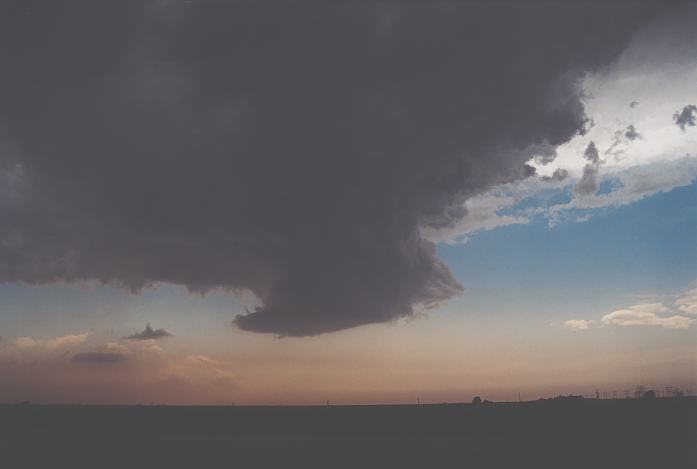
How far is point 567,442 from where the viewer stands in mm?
72688

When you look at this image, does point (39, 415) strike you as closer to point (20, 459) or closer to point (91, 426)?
point (91, 426)

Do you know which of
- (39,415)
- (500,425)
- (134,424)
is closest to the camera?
(500,425)

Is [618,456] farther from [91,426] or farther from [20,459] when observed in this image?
[91,426]

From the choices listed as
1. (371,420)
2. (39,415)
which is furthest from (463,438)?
(39,415)

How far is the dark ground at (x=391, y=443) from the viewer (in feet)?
183

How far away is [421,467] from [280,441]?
32.2m

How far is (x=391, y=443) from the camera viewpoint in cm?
7438

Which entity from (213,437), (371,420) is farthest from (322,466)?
(371,420)

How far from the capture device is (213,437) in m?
Answer: 87.0

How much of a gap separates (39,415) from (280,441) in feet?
353

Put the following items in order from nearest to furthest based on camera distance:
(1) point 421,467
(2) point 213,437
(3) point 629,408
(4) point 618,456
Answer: (1) point 421,467, (4) point 618,456, (2) point 213,437, (3) point 629,408

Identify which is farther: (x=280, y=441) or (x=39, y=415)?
(x=39, y=415)

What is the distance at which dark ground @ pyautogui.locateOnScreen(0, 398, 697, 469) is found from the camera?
55.9 metres

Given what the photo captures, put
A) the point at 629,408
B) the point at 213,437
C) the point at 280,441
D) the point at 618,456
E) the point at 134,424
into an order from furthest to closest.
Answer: the point at 629,408 → the point at 134,424 → the point at 213,437 → the point at 280,441 → the point at 618,456
